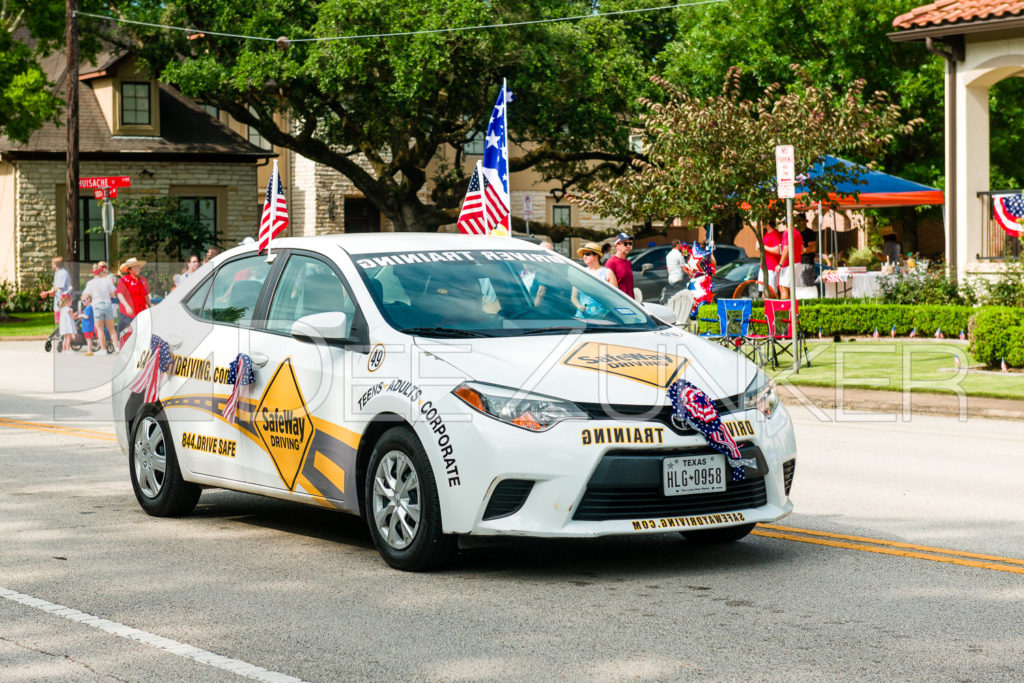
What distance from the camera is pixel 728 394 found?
7.05 m

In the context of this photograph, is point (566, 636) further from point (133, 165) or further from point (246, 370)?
point (133, 165)

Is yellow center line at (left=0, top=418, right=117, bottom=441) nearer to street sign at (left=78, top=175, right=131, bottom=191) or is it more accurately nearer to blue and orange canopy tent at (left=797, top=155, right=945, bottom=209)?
blue and orange canopy tent at (left=797, top=155, right=945, bottom=209)

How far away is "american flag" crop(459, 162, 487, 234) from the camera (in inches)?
723

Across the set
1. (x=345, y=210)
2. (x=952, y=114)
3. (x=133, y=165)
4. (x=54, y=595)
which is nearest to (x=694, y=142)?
(x=952, y=114)


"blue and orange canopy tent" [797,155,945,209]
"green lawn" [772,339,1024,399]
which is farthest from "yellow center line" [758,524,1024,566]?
"blue and orange canopy tent" [797,155,945,209]

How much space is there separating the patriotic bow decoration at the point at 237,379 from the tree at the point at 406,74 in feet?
86.5

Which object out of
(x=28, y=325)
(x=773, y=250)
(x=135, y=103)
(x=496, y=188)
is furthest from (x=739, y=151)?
(x=135, y=103)

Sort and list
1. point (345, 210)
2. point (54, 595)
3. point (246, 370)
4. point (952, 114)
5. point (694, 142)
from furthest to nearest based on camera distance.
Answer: point (345, 210) → point (952, 114) → point (694, 142) → point (246, 370) → point (54, 595)

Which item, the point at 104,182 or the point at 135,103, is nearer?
the point at 104,182

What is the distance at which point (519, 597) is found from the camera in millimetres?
6613

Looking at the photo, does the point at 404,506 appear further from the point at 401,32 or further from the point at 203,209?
the point at 203,209

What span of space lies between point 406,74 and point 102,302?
32.6ft

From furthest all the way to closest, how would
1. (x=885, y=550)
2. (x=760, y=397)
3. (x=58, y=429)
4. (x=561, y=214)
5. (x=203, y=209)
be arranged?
1. (x=561, y=214)
2. (x=203, y=209)
3. (x=58, y=429)
4. (x=885, y=550)
5. (x=760, y=397)

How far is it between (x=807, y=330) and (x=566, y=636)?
18.9 metres
